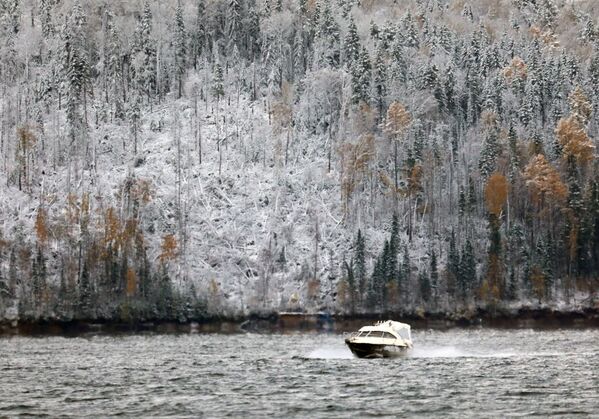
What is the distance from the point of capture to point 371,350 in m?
89.7

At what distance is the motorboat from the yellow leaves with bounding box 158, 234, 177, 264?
80.9m

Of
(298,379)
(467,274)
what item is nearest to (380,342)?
→ (298,379)

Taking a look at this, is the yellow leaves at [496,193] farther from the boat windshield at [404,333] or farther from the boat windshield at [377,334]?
the boat windshield at [377,334]

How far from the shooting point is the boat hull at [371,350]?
3521 inches

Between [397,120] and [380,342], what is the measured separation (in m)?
104

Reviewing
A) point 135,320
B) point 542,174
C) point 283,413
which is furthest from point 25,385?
point 542,174

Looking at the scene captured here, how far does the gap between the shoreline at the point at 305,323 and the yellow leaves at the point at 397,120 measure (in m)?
41.5

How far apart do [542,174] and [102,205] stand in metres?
72.3

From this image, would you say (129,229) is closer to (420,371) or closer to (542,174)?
(542,174)

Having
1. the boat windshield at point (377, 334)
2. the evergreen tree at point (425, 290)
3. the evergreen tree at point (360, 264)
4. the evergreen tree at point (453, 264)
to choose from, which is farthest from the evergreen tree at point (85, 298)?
the boat windshield at point (377, 334)

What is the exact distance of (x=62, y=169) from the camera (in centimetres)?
19138

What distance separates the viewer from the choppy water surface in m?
58.6

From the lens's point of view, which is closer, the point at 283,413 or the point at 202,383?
the point at 283,413

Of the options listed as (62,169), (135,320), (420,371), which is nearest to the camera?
(420,371)
